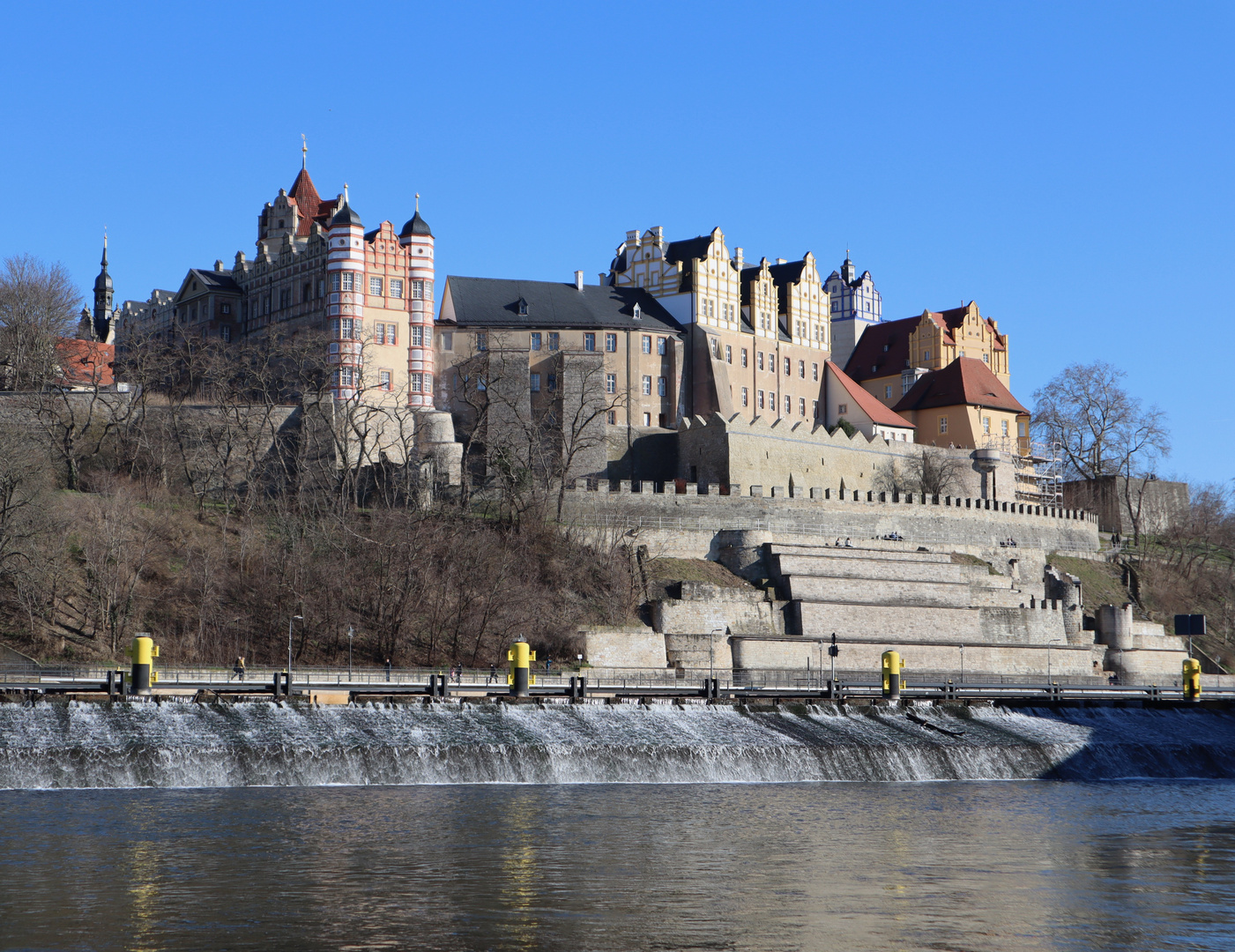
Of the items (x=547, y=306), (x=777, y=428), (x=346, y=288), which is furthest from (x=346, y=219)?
(x=777, y=428)

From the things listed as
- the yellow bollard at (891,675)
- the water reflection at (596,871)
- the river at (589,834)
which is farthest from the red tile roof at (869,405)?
the water reflection at (596,871)

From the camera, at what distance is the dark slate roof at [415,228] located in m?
78.6

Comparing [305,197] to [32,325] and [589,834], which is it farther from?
[589,834]

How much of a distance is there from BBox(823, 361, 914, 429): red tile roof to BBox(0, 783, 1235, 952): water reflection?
2283 inches

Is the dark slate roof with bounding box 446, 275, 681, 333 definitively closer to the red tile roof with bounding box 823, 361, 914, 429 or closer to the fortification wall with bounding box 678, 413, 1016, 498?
the fortification wall with bounding box 678, 413, 1016, 498

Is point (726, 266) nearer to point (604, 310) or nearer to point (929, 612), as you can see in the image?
point (604, 310)

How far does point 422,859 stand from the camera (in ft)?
85.0

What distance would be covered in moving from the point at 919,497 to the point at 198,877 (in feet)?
196

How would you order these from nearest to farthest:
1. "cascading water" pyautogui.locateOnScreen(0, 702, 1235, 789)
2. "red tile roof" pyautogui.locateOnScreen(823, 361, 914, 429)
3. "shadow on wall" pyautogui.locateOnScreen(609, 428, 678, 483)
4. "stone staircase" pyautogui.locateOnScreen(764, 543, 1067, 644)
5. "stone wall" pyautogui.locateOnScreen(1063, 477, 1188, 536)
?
1. "cascading water" pyautogui.locateOnScreen(0, 702, 1235, 789)
2. "stone staircase" pyautogui.locateOnScreen(764, 543, 1067, 644)
3. "shadow on wall" pyautogui.locateOnScreen(609, 428, 678, 483)
4. "red tile roof" pyautogui.locateOnScreen(823, 361, 914, 429)
5. "stone wall" pyautogui.locateOnScreen(1063, 477, 1188, 536)

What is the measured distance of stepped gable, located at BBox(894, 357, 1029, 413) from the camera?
3875 inches

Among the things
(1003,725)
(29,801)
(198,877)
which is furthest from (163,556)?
(198,877)

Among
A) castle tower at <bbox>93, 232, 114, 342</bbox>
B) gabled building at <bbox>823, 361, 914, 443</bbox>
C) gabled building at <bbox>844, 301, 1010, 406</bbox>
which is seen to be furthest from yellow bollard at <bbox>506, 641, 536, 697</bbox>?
castle tower at <bbox>93, 232, 114, 342</bbox>

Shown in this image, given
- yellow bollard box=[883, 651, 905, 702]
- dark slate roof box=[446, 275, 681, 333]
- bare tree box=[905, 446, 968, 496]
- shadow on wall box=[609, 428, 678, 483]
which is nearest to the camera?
yellow bollard box=[883, 651, 905, 702]

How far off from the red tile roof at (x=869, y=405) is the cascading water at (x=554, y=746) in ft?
141
